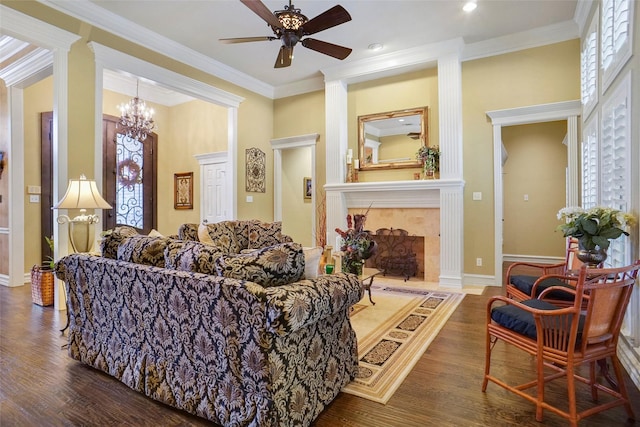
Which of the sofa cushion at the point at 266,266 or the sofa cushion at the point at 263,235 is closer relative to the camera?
the sofa cushion at the point at 266,266

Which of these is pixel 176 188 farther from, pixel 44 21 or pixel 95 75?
pixel 44 21

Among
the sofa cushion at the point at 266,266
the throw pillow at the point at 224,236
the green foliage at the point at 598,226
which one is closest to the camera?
the sofa cushion at the point at 266,266

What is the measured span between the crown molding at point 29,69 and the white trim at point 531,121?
565 centimetres

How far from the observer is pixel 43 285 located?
3936 mm

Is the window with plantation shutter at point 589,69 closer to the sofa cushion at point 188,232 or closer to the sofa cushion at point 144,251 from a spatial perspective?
the sofa cushion at point 144,251

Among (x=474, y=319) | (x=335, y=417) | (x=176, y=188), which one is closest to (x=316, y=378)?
(x=335, y=417)

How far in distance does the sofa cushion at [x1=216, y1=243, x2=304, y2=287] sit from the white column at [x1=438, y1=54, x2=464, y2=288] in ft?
11.9

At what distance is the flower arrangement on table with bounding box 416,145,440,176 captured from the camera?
513 centimetres

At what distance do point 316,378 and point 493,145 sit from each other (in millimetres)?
4353

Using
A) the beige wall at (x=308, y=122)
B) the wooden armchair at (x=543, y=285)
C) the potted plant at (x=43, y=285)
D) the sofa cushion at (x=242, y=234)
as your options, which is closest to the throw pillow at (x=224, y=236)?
the sofa cushion at (x=242, y=234)

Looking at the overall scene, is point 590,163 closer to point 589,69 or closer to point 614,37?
point 589,69

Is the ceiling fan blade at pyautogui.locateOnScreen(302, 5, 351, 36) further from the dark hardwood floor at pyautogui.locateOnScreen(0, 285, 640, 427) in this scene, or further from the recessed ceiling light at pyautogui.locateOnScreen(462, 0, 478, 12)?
the dark hardwood floor at pyautogui.locateOnScreen(0, 285, 640, 427)

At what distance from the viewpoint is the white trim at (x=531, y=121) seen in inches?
177

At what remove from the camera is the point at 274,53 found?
206 inches
